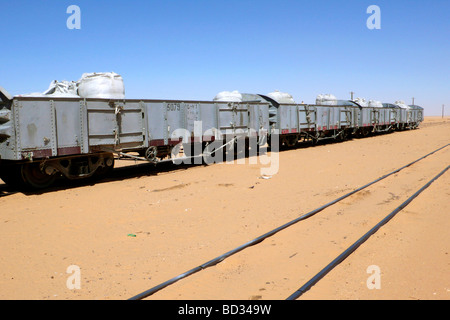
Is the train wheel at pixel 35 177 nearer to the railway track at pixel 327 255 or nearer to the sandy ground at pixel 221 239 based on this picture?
the sandy ground at pixel 221 239

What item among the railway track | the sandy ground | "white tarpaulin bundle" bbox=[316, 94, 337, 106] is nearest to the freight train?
the sandy ground

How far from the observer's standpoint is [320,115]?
2034cm

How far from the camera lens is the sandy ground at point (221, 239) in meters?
3.80

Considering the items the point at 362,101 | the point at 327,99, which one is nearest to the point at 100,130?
the point at 327,99

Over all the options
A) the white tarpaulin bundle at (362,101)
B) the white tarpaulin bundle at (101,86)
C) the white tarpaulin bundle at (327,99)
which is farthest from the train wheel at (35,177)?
the white tarpaulin bundle at (362,101)

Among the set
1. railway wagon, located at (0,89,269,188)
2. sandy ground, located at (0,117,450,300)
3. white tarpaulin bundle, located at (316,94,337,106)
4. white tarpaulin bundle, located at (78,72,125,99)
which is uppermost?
white tarpaulin bundle, located at (316,94,337,106)

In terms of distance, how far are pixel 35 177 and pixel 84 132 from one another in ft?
5.41

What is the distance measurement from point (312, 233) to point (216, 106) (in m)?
8.36

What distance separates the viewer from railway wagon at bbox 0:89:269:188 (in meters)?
7.94

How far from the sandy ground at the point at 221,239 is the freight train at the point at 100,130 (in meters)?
0.69

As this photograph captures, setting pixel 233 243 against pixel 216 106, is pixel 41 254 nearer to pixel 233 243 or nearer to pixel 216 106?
pixel 233 243

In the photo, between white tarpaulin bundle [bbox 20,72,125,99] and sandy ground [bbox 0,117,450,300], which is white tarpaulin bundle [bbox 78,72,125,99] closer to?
white tarpaulin bundle [bbox 20,72,125,99]

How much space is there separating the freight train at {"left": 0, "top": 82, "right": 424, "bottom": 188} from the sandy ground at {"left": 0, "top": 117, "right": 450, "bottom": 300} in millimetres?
694

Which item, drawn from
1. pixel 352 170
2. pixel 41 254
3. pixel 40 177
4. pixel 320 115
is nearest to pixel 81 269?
pixel 41 254
